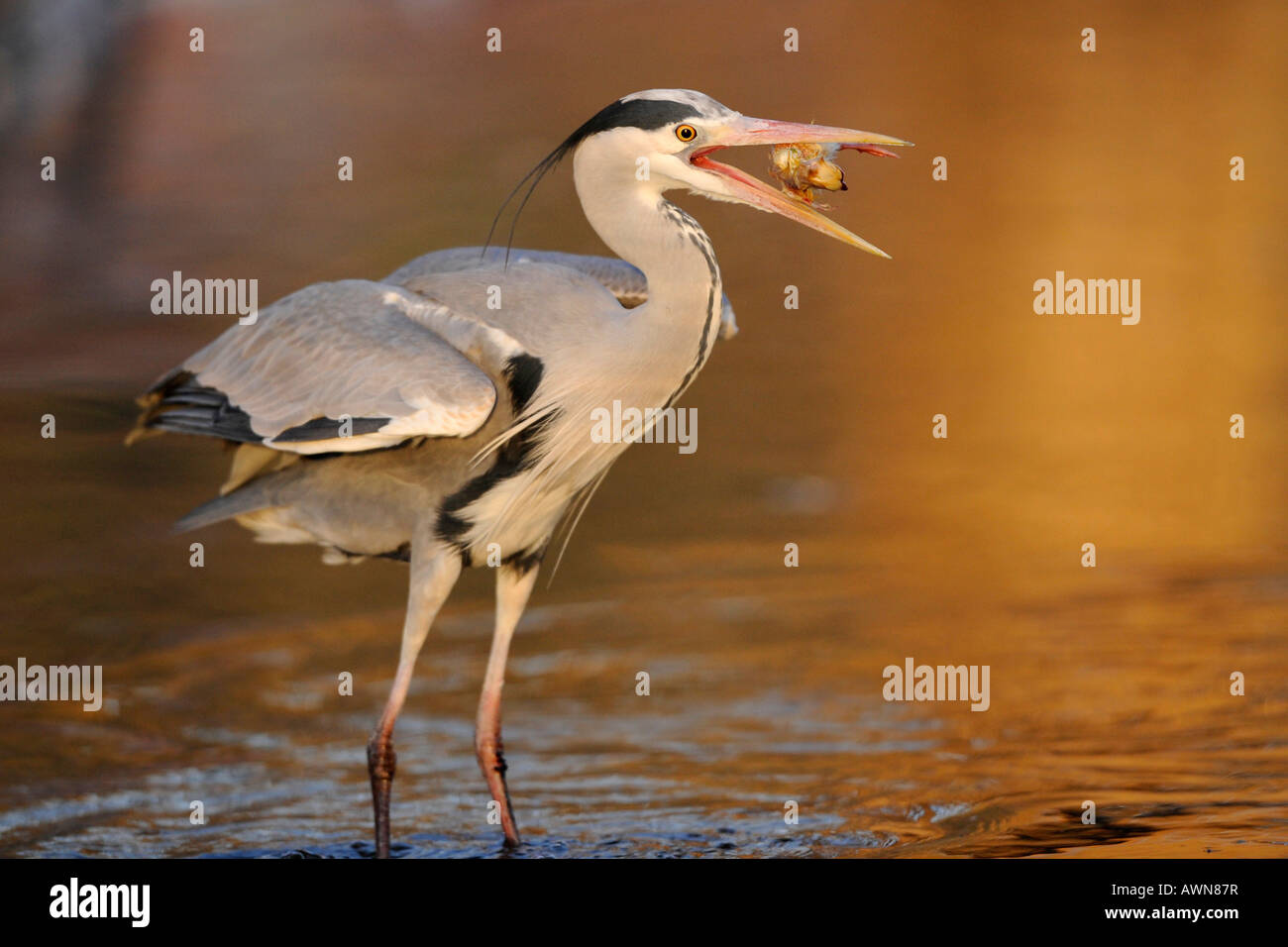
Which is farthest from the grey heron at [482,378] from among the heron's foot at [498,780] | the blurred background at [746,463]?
the blurred background at [746,463]

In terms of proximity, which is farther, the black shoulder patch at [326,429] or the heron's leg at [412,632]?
the heron's leg at [412,632]

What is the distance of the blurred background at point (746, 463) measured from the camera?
→ 6559 millimetres

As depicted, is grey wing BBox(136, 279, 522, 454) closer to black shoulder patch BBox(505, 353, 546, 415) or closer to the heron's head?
black shoulder patch BBox(505, 353, 546, 415)

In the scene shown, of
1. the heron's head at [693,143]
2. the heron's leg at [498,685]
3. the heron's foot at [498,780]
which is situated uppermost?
the heron's head at [693,143]

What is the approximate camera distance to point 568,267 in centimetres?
619

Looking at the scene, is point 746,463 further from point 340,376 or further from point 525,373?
point 340,376

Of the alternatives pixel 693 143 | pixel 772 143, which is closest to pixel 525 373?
pixel 693 143

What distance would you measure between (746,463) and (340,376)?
5.05 metres

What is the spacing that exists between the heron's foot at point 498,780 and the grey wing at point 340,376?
1.18 meters

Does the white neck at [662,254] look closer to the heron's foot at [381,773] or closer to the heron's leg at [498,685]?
the heron's leg at [498,685]

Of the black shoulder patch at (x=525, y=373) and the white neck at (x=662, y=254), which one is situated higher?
the white neck at (x=662, y=254)

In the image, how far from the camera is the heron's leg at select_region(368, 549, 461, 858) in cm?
597

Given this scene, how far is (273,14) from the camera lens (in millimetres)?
16266

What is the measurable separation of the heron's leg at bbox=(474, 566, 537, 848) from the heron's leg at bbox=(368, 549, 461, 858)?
256 millimetres
